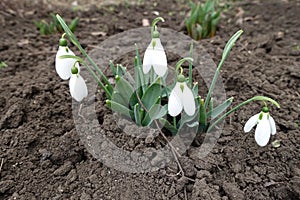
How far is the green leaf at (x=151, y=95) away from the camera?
158 centimetres

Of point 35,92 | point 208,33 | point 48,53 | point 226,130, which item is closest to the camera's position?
point 226,130

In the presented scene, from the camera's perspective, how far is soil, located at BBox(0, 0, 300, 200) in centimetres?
154

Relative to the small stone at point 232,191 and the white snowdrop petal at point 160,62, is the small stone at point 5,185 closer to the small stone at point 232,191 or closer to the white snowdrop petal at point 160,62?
the white snowdrop petal at point 160,62

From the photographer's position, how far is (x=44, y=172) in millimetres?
1632

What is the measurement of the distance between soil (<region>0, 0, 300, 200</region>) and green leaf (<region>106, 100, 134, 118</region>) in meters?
0.12

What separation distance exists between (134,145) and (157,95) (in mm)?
276

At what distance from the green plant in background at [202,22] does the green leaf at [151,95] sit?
3.96ft

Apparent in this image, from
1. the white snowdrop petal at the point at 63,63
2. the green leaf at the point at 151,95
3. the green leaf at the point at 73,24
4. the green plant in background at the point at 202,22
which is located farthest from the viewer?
the green leaf at the point at 73,24

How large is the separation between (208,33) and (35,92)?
58.3 inches

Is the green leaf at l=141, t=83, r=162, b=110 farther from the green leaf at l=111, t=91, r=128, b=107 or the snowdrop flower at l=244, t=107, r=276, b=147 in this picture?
the snowdrop flower at l=244, t=107, r=276, b=147

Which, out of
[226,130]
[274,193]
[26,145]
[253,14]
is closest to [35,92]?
[26,145]

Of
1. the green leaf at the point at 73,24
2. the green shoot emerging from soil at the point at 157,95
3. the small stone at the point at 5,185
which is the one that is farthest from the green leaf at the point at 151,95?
the green leaf at the point at 73,24

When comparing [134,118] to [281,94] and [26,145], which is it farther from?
[281,94]

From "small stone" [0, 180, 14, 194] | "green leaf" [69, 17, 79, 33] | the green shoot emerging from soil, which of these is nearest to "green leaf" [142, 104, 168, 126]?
the green shoot emerging from soil
